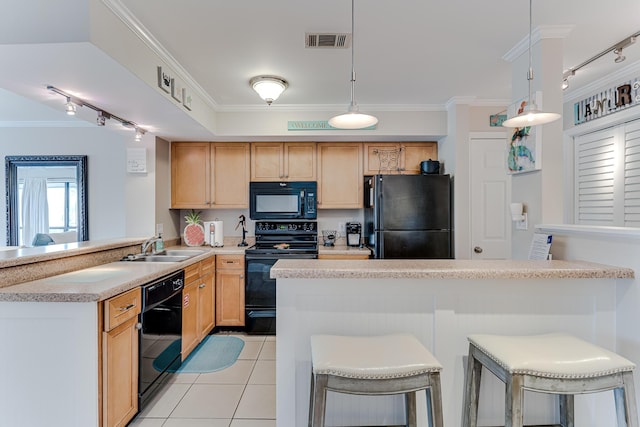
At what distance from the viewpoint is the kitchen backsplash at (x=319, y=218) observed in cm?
423

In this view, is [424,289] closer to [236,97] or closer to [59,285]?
[59,285]

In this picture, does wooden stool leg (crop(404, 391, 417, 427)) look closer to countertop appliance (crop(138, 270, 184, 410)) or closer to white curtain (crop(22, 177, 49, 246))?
countertop appliance (crop(138, 270, 184, 410))

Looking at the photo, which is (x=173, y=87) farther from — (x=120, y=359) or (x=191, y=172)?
(x=120, y=359)

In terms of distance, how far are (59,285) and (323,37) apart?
A: 217 cm

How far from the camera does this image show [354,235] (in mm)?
4016

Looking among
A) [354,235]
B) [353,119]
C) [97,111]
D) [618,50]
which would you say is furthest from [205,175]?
[618,50]

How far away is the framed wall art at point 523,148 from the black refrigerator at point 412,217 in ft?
3.41

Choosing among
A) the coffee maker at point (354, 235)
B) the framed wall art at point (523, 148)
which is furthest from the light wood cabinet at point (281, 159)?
the framed wall art at point (523, 148)

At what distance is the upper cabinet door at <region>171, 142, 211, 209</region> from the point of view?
3.94m

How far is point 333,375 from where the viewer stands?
124 cm

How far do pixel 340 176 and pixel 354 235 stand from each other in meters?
0.73

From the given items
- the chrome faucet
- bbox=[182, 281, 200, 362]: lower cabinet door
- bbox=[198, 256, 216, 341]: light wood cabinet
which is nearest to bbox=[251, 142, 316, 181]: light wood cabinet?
bbox=[198, 256, 216, 341]: light wood cabinet

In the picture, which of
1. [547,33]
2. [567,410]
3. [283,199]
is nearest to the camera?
[567,410]

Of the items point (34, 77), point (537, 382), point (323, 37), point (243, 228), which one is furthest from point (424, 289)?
point (243, 228)
